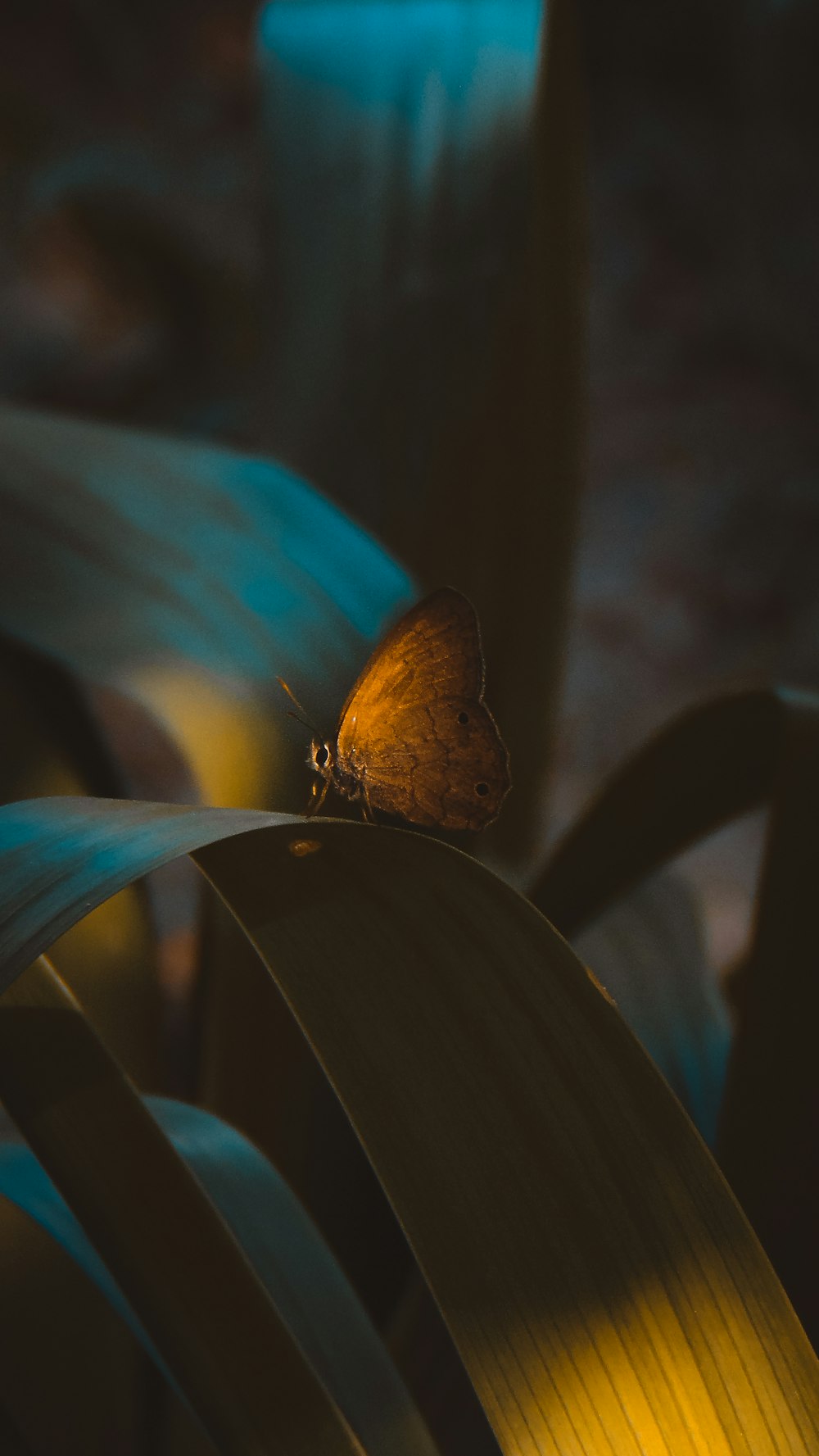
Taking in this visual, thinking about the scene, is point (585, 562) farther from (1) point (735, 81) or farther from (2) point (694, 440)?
(1) point (735, 81)

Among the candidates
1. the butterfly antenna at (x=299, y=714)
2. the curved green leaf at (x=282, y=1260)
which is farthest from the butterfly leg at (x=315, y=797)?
the curved green leaf at (x=282, y=1260)

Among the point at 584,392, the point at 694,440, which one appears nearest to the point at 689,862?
the point at 694,440

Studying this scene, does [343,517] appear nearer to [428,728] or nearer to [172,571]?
[172,571]

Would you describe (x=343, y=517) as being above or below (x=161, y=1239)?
above

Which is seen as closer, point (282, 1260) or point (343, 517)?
point (282, 1260)

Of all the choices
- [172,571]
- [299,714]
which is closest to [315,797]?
[299,714]

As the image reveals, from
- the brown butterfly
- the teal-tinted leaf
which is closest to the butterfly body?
→ the brown butterfly

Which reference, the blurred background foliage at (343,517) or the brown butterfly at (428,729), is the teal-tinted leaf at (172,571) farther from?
the brown butterfly at (428,729)
